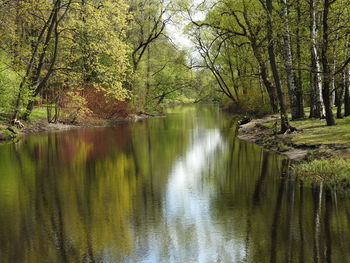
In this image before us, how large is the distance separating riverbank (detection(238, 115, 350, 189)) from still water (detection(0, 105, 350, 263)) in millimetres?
724

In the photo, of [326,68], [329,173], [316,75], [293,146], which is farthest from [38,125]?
[329,173]

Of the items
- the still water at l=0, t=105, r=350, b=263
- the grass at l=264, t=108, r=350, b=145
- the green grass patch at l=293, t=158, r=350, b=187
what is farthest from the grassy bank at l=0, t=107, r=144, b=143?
the green grass patch at l=293, t=158, r=350, b=187

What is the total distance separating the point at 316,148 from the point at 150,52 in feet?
144

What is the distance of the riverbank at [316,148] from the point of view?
554 inches

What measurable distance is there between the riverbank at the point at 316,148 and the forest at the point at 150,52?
1.16 meters

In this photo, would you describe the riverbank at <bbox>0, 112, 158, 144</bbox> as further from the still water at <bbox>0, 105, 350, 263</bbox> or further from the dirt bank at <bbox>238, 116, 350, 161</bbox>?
the dirt bank at <bbox>238, 116, 350, 161</bbox>

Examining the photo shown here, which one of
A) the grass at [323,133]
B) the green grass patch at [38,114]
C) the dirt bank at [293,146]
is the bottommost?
the dirt bank at [293,146]

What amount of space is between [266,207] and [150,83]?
46.9 m

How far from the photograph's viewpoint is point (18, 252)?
28.6 ft

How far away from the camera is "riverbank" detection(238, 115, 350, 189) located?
46.1 ft

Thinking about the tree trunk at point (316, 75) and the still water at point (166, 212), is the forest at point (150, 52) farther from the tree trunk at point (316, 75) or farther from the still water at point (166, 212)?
the still water at point (166, 212)

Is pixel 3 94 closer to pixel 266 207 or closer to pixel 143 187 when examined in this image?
pixel 143 187

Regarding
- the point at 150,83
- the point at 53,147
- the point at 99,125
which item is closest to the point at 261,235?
the point at 53,147

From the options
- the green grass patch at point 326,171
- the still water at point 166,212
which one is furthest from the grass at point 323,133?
the green grass patch at point 326,171
